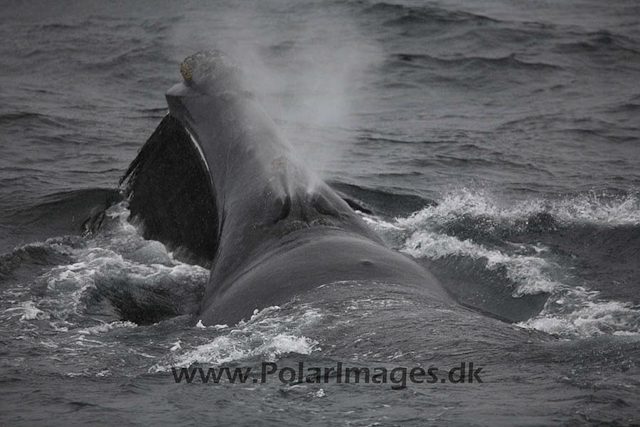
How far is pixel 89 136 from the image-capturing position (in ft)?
54.6

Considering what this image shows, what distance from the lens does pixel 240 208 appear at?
8.51m

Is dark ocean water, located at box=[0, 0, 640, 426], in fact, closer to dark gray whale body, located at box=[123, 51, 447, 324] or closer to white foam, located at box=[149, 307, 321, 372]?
white foam, located at box=[149, 307, 321, 372]

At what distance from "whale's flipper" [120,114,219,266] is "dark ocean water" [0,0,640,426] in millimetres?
288

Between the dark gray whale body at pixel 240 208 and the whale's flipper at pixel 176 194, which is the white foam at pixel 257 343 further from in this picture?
the whale's flipper at pixel 176 194

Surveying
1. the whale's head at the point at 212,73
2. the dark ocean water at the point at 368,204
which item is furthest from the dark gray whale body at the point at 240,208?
the dark ocean water at the point at 368,204

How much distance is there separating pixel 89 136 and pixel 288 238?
30.5ft

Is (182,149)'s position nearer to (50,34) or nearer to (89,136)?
(89,136)

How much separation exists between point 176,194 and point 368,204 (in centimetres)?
443

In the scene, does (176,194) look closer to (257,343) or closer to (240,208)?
(240,208)

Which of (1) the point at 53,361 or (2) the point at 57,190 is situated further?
(2) the point at 57,190

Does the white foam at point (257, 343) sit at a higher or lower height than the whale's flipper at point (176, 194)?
lower

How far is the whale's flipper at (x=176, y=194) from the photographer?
30.3 ft

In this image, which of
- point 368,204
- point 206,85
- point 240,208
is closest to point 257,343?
point 240,208

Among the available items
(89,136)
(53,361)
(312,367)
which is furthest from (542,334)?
(89,136)
